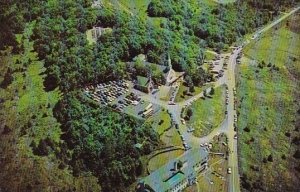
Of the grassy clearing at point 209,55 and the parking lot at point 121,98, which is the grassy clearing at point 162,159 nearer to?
the parking lot at point 121,98

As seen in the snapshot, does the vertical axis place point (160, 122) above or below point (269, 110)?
above

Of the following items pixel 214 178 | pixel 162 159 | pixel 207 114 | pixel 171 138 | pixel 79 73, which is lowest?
pixel 214 178

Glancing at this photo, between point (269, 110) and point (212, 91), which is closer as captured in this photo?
point (212, 91)

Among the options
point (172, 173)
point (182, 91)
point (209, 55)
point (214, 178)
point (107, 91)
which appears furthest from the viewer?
point (209, 55)

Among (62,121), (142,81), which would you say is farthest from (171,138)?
(62,121)

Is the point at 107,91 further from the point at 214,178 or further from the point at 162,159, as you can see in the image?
the point at 214,178

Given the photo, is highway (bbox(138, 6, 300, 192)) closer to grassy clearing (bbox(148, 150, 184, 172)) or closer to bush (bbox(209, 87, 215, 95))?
bush (bbox(209, 87, 215, 95))

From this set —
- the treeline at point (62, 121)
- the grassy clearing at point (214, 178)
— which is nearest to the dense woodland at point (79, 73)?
the treeline at point (62, 121)

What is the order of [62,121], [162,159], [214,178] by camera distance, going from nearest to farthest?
1. [214,178]
2. [162,159]
3. [62,121]
